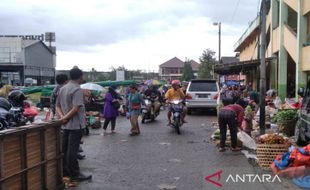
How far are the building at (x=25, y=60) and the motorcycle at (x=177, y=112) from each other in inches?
1788

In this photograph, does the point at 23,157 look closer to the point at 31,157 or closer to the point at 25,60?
the point at 31,157

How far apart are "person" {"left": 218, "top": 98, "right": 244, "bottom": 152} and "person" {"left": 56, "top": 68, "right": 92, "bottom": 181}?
158 inches

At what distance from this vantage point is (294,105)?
16125 mm

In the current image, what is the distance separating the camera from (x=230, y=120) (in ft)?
36.7

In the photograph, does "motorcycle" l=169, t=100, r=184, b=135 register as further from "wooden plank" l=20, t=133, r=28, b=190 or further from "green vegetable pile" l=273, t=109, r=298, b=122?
"wooden plank" l=20, t=133, r=28, b=190

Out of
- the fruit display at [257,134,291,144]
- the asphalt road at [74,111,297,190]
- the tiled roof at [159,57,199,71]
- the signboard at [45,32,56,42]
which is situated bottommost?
the asphalt road at [74,111,297,190]

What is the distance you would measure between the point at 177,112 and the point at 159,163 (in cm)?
564

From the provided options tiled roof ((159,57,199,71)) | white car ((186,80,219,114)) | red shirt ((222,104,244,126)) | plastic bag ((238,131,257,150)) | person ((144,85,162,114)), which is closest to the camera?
red shirt ((222,104,244,126))

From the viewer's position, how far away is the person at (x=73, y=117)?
325 inches

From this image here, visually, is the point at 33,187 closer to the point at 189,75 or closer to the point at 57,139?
the point at 57,139

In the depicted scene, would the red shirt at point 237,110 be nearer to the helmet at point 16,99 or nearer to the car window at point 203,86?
the helmet at point 16,99

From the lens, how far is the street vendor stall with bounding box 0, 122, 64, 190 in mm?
5961

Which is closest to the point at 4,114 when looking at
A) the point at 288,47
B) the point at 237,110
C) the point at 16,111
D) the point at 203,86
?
the point at 16,111

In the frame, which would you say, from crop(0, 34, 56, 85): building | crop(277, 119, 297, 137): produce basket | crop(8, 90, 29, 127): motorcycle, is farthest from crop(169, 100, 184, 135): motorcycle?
crop(0, 34, 56, 85): building
